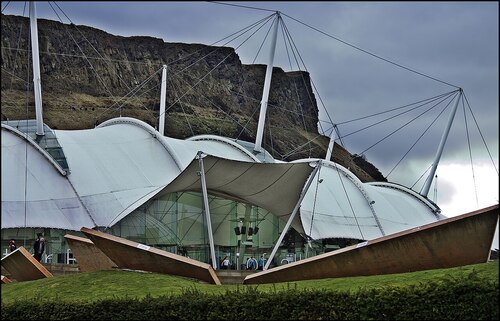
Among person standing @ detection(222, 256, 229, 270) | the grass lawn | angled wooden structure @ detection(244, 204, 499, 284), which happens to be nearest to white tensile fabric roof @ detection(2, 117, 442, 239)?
person standing @ detection(222, 256, 229, 270)

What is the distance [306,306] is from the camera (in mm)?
15258

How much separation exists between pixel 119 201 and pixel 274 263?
812 centimetres

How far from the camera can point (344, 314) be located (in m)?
14.9

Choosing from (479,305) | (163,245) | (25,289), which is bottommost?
(479,305)

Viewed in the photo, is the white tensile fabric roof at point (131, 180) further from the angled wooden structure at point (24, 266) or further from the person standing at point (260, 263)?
the angled wooden structure at point (24, 266)

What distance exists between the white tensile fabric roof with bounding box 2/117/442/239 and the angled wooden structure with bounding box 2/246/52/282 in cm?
989

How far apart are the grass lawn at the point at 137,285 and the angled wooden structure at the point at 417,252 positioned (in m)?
0.87

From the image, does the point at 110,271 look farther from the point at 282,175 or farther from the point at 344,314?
the point at 282,175

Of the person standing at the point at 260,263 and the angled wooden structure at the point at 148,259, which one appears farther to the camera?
the person standing at the point at 260,263

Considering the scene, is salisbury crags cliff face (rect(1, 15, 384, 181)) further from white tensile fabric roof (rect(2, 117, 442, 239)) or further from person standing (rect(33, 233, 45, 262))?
person standing (rect(33, 233, 45, 262))

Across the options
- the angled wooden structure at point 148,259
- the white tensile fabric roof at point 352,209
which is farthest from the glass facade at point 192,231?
the angled wooden structure at point 148,259

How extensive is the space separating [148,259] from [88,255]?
176 inches

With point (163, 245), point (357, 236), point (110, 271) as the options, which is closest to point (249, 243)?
point (163, 245)

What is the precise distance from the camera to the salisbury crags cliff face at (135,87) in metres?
130
